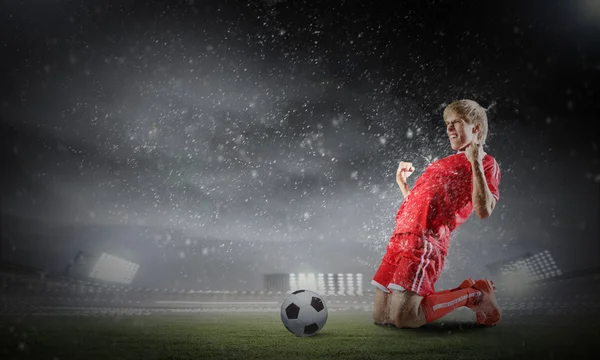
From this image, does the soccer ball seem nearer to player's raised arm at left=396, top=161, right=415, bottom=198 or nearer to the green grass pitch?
the green grass pitch

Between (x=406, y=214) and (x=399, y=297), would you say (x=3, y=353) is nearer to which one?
(x=399, y=297)

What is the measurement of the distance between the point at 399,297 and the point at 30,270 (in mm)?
48903

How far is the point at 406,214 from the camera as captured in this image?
4.81m

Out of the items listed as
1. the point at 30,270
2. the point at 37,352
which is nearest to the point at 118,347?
the point at 37,352

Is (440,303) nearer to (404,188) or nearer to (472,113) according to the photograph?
(404,188)

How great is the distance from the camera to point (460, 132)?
4.72m

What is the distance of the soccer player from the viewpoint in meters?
4.43

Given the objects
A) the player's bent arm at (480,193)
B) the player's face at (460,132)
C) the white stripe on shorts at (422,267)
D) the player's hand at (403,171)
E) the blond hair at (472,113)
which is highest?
the blond hair at (472,113)

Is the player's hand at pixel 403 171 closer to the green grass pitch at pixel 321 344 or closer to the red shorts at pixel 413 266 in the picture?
the red shorts at pixel 413 266

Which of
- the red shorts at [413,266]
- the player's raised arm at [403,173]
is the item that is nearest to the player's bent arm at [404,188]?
the player's raised arm at [403,173]

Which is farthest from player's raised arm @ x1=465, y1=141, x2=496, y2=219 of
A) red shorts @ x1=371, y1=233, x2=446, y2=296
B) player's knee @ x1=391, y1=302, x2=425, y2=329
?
player's knee @ x1=391, y1=302, x2=425, y2=329

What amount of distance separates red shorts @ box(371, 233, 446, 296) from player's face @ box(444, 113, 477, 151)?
1189 mm

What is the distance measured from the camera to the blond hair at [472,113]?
4.71 meters

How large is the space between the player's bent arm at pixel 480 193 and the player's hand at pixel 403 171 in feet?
3.59
